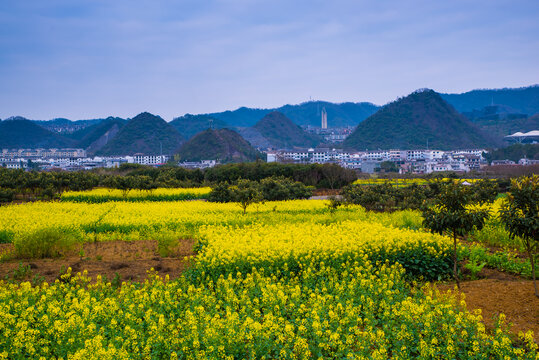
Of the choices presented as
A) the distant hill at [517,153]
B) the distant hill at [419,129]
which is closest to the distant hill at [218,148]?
the distant hill at [419,129]

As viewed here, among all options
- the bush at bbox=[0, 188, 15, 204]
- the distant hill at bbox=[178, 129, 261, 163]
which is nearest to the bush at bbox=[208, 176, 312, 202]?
the bush at bbox=[0, 188, 15, 204]

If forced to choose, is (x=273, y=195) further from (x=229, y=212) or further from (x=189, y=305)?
(x=189, y=305)

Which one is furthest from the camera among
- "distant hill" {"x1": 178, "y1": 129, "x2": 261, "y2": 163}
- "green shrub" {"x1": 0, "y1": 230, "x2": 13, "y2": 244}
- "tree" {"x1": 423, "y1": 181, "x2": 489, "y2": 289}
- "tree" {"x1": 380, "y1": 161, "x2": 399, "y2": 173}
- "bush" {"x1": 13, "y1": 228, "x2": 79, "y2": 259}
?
"distant hill" {"x1": 178, "y1": 129, "x2": 261, "y2": 163}

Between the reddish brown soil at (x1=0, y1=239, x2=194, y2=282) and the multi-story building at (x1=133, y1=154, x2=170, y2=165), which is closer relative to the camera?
the reddish brown soil at (x1=0, y1=239, x2=194, y2=282)

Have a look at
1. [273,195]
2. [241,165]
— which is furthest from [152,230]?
[241,165]

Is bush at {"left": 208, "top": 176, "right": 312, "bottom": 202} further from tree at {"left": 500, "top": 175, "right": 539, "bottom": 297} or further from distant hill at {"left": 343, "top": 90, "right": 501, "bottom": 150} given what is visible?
distant hill at {"left": 343, "top": 90, "right": 501, "bottom": 150}
